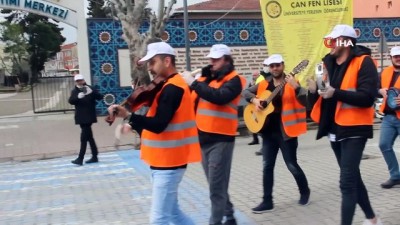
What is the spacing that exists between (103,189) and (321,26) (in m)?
5.43

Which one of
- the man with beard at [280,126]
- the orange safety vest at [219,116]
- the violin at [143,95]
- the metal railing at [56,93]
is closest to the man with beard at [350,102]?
the orange safety vest at [219,116]

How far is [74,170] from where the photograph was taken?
31.3ft

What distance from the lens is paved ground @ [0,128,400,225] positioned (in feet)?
18.9

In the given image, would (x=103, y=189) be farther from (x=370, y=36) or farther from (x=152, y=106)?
(x=370, y=36)

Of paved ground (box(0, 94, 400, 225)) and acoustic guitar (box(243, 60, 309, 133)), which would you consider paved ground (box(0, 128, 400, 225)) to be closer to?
paved ground (box(0, 94, 400, 225))

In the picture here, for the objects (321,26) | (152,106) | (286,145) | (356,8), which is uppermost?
(356,8)

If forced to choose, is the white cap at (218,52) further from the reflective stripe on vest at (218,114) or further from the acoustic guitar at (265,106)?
the acoustic guitar at (265,106)

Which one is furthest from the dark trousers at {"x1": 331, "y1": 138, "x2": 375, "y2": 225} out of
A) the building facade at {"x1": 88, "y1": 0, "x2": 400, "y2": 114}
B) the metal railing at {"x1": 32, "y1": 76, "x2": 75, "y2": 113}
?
the metal railing at {"x1": 32, "y1": 76, "x2": 75, "y2": 113}

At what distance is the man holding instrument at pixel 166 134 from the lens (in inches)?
152

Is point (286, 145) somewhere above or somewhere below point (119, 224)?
above

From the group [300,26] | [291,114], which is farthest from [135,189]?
[300,26]

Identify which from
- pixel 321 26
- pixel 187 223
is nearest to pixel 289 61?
pixel 321 26

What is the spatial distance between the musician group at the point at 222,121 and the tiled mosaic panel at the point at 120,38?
49.0 feet

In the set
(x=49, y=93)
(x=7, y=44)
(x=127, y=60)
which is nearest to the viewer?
(x=127, y=60)
